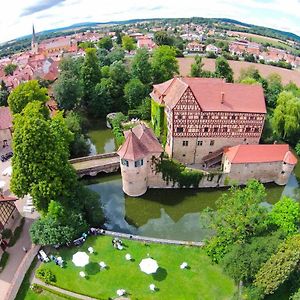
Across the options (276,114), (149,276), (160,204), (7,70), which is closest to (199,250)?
(149,276)

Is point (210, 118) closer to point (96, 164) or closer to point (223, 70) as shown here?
point (96, 164)

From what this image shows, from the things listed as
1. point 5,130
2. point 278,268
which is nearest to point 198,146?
point 278,268

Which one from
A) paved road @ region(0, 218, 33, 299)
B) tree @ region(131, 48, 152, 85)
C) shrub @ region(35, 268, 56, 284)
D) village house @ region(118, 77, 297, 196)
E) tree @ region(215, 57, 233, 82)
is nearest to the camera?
shrub @ region(35, 268, 56, 284)

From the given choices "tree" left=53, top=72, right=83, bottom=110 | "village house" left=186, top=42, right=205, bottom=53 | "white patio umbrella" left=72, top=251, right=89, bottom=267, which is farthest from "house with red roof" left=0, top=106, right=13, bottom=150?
"village house" left=186, top=42, right=205, bottom=53

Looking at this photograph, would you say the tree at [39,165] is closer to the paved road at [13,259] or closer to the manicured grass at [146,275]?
the paved road at [13,259]

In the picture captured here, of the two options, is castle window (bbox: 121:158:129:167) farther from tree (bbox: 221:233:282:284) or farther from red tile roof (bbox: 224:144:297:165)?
tree (bbox: 221:233:282:284)
